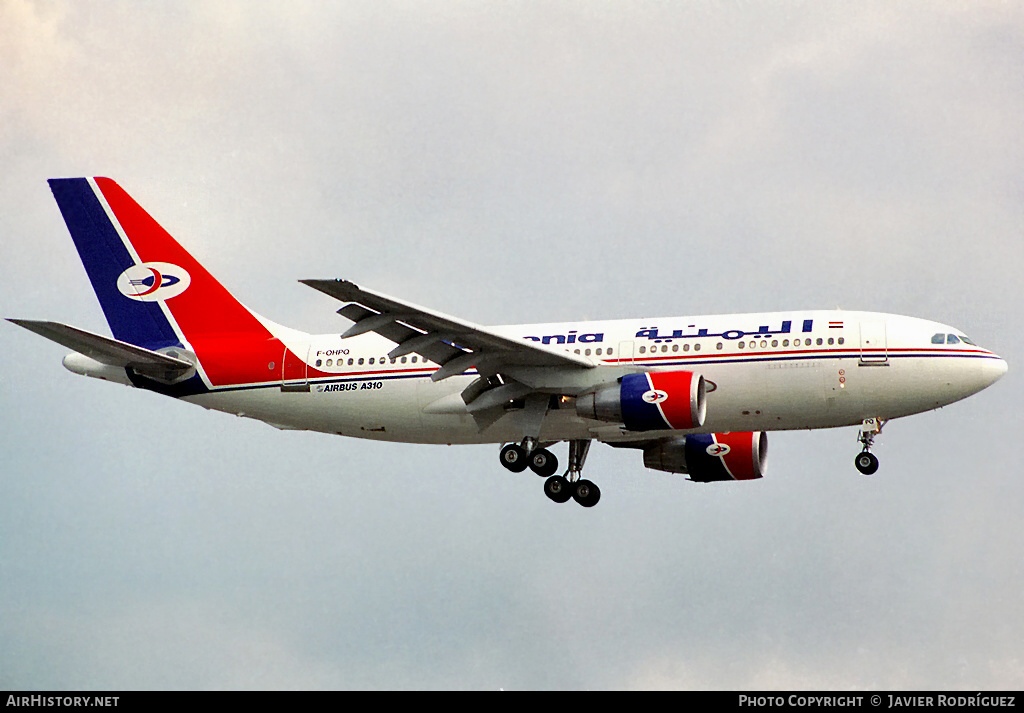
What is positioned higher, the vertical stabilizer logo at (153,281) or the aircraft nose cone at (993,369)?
the vertical stabilizer logo at (153,281)

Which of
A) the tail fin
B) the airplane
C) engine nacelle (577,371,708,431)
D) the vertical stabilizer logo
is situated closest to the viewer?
engine nacelle (577,371,708,431)

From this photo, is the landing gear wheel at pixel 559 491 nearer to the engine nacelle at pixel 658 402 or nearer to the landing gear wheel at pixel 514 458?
the landing gear wheel at pixel 514 458

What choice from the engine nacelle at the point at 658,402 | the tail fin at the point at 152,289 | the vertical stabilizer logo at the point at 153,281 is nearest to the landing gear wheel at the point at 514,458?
the engine nacelle at the point at 658,402

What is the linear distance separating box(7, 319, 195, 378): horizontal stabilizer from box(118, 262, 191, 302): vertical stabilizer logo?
88.0 inches

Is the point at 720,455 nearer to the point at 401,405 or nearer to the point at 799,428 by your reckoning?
the point at 799,428

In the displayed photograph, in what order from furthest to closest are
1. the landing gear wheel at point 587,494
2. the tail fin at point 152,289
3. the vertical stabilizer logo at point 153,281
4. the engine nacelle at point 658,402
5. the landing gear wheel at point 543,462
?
1. the vertical stabilizer logo at point 153,281
2. the tail fin at point 152,289
3. the landing gear wheel at point 587,494
4. the landing gear wheel at point 543,462
5. the engine nacelle at point 658,402

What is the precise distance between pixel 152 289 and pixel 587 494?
16.0 metres

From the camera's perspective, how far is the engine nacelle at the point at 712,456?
53.0 metres

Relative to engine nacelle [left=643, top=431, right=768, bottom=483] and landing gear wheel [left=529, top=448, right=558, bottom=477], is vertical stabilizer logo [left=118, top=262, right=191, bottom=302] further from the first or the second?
engine nacelle [left=643, top=431, right=768, bottom=483]

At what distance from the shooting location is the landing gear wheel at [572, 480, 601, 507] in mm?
50688

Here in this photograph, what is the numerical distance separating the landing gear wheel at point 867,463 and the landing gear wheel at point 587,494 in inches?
332

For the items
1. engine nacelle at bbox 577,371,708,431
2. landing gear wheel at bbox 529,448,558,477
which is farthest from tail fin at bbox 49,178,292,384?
engine nacelle at bbox 577,371,708,431

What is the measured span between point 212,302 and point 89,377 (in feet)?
15.2
